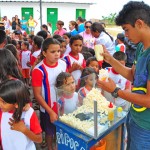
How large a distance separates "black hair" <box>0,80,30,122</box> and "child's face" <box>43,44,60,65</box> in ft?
3.06

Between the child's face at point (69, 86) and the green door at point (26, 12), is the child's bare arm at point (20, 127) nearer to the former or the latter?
the child's face at point (69, 86)

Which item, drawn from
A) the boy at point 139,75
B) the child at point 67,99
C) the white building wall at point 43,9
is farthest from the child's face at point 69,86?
the white building wall at point 43,9

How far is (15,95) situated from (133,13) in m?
1.09

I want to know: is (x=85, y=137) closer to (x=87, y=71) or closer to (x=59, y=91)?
(x=59, y=91)

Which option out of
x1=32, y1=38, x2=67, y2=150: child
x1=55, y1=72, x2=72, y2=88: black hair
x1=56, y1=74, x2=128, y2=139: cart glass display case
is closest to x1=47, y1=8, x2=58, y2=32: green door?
x1=32, y1=38, x2=67, y2=150: child

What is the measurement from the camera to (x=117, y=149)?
2.66 meters

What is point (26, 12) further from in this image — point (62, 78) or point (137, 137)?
point (137, 137)

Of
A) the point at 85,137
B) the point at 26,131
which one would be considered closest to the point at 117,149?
the point at 85,137

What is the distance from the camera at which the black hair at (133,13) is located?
169 cm

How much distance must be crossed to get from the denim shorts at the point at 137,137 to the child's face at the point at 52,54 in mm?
1183

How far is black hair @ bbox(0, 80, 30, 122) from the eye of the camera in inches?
71.3

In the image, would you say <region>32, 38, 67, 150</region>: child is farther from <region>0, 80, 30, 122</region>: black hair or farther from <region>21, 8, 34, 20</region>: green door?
<region>21, 8, 34, 20</region>: green door

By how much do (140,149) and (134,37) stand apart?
91cm

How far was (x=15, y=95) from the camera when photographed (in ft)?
5.97
